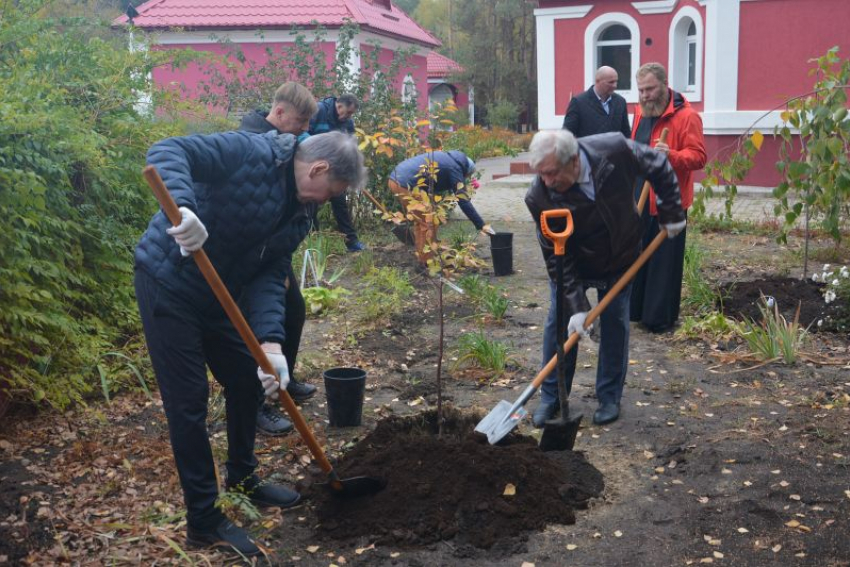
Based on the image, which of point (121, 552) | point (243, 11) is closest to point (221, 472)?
point (121, 552)

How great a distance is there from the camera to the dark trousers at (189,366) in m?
3.18

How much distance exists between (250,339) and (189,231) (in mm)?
521

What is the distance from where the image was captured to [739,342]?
6.16m

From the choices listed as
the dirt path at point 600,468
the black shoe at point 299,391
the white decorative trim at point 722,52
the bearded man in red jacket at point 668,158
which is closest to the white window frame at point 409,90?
the bearded man in red jacket at point 668,158

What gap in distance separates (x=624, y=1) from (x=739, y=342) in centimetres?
1398

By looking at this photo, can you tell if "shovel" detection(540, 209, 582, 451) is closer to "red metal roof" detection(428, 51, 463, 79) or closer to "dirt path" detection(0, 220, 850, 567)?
"dirt path" detection(0, 220, 850, 567)

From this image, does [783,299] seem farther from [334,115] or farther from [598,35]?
[598,35]

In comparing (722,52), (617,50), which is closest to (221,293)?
(722,52)

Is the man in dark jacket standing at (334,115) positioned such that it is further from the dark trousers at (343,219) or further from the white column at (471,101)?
the white column at (471,101)

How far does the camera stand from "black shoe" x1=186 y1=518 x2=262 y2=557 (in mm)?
3361

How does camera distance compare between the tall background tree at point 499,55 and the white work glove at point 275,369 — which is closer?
the white work glove at point 275,369

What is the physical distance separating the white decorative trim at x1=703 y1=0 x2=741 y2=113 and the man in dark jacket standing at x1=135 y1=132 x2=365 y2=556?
44.2ft

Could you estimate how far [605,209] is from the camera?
169 inches

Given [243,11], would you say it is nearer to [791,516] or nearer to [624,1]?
[624,1]
